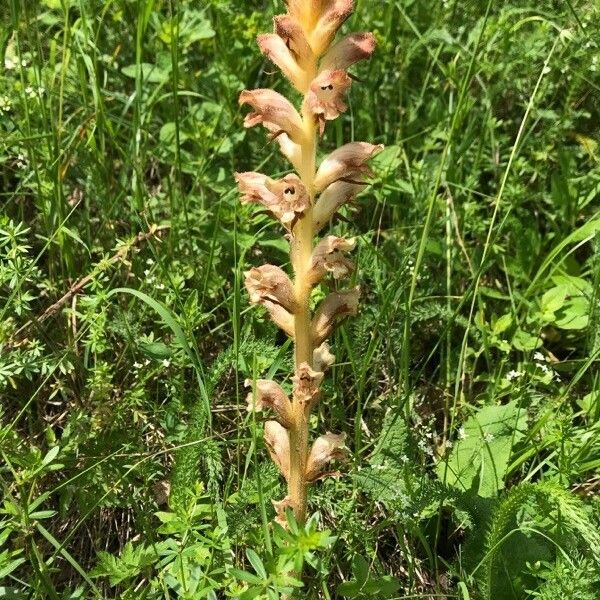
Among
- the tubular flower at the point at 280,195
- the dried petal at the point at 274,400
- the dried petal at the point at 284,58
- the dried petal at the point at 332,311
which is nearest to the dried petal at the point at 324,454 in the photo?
the dried petal at the point at 274,400

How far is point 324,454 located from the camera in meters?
2.04

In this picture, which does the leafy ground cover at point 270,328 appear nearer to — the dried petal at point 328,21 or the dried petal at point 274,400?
the dried petal at point 274,400

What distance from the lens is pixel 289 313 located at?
1.99 meters

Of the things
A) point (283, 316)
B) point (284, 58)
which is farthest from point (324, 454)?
point (284, 58)

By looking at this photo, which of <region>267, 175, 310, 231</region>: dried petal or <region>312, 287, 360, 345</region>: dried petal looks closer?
<region>267, 175, 310, 231</region>: dried petal

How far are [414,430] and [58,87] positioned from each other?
1.89 m

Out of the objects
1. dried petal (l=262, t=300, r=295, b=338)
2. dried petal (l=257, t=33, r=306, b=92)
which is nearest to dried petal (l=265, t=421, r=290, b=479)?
dried petal (l=262, t=300, r=295, b=338)

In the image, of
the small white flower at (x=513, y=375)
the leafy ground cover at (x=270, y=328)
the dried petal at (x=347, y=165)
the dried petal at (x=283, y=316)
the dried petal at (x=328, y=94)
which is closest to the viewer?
the dried petal at (x=328, y=94)

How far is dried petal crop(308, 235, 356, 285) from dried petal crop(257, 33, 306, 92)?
34 cm

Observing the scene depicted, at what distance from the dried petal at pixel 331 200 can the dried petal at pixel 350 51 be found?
0.26 m

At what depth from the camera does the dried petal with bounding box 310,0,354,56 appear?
178 centimetres

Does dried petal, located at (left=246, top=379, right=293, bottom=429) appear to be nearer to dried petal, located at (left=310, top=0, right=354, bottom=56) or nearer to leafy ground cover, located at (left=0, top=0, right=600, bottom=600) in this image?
leafy ground cover, located at (left=0, top=0, right=600, bottom=600)

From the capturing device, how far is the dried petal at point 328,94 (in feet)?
5.82

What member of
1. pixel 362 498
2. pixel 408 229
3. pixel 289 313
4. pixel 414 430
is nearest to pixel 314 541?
pixel 289 313
